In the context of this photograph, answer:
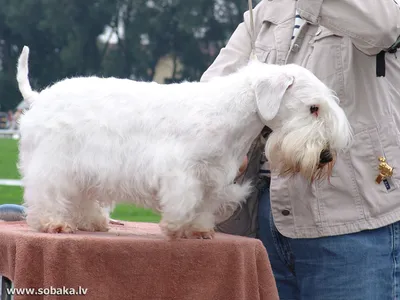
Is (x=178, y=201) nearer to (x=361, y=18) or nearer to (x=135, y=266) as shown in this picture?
(x=135, y=266)

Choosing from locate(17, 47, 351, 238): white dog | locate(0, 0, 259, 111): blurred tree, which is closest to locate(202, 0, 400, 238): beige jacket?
locate(17, 47, 351, 238): white dog

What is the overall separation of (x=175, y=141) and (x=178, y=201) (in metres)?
0.22

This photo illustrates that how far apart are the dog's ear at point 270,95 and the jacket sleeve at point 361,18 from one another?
0.35 meters

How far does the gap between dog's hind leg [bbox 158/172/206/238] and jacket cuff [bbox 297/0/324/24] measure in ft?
2.64

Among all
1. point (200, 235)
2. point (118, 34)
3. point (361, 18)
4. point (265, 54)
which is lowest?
point (118, 34)

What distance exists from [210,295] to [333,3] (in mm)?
1213

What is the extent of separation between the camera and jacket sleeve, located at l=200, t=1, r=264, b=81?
12.4ft

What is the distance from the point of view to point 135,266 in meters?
2.91

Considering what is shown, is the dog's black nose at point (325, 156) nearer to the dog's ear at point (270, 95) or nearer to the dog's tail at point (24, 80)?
the dog's ear at point (270, 95)

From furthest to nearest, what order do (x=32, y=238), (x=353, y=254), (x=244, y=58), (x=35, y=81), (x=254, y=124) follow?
(x=35, y=81) < (x=244, y=58) < (x=353, y=254) < (x=254, y=124) < (x=32, y=238)

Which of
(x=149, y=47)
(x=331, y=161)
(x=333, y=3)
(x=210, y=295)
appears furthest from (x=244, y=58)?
(x=149, y=47)

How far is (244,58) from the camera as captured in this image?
3812mm

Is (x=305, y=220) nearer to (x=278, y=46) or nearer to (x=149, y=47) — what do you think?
(x=278, y=46)

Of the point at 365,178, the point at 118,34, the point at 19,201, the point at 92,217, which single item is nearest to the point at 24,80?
the point at 92,217
